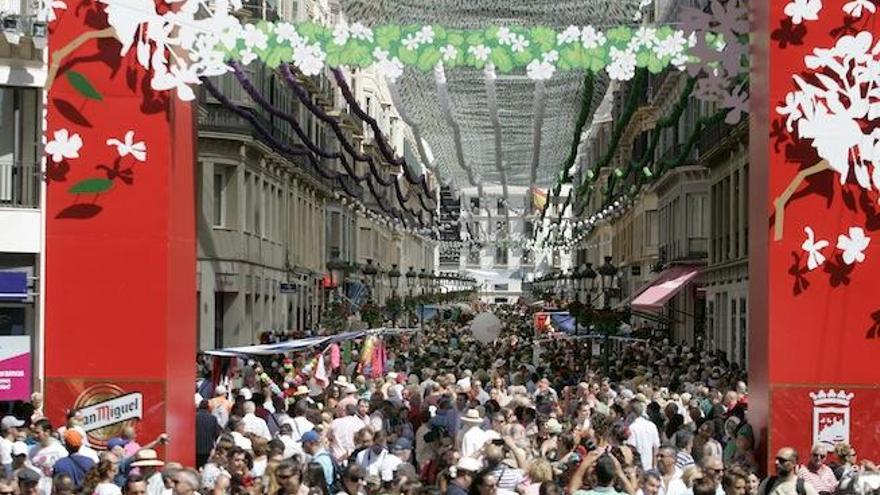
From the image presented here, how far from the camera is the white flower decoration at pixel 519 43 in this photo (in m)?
21.1

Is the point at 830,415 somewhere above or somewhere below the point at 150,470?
above

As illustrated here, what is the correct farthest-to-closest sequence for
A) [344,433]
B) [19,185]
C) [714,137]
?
[714,137] < [19,185] < [344,433]

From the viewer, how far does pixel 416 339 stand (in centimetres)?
5400

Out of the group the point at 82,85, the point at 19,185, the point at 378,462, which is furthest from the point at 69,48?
the point at 19,185

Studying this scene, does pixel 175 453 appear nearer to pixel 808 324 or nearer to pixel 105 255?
pixel 105 255

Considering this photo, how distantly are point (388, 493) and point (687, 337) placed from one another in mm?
46845

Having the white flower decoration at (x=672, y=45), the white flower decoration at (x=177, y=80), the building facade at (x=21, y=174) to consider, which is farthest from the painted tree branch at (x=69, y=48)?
the building facade at (x=21, y=174)

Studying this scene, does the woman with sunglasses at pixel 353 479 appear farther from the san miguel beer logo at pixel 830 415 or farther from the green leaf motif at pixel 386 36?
the green leaf motif at pixel 386 36

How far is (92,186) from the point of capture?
1998cm

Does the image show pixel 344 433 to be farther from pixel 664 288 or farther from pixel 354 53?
pixel 664 288

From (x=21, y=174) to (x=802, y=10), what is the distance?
49.8 ft

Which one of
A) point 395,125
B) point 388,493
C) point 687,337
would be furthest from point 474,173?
point 388,493

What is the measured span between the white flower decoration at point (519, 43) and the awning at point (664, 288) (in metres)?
27.6

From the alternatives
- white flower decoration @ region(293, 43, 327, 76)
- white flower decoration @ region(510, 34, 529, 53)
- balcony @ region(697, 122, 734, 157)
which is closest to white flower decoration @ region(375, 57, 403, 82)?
white flower decoration @ region(293, 43, 327, 76)
